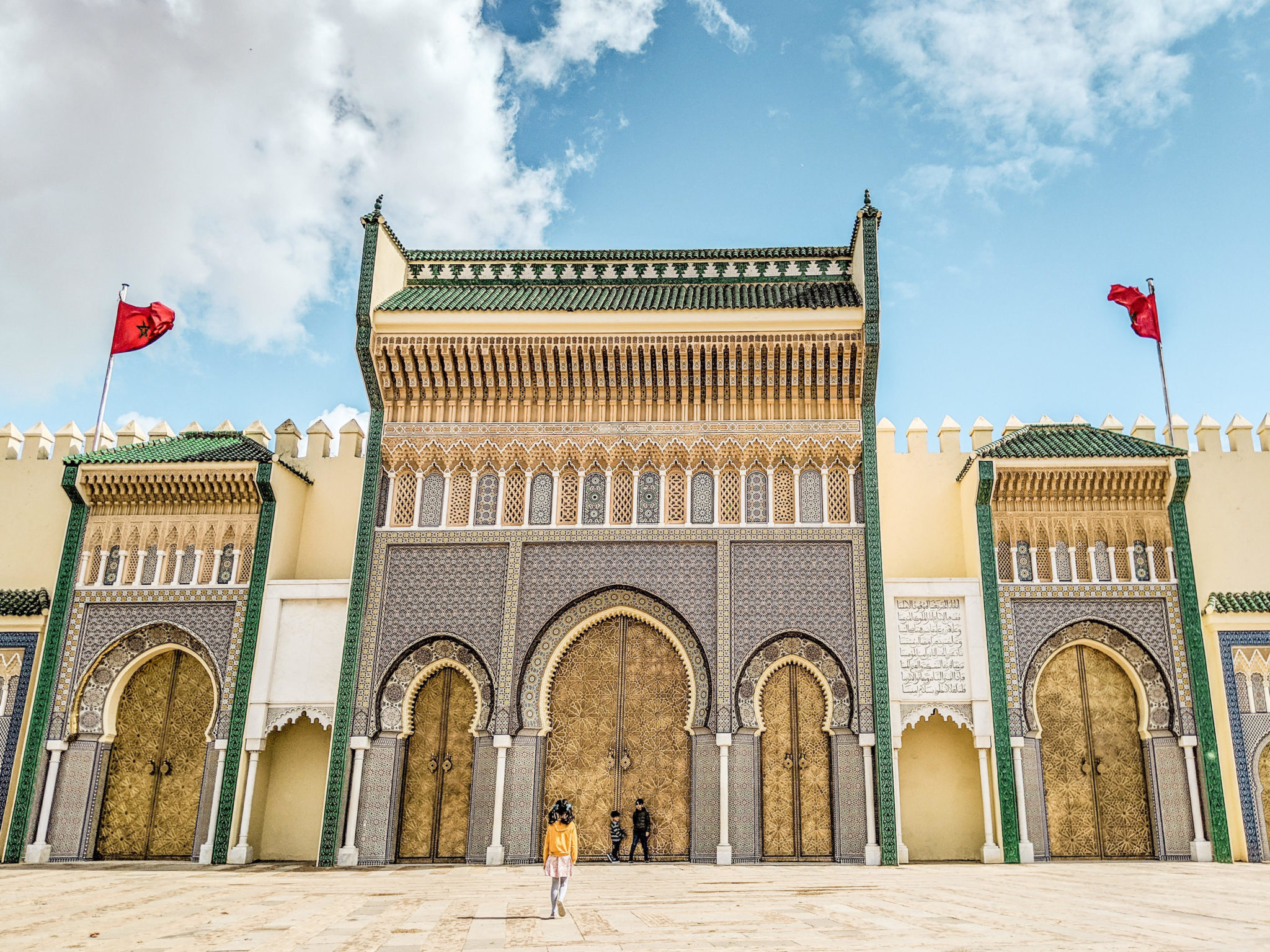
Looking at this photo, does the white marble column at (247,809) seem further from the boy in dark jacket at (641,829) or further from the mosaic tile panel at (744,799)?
the mosaic tile panel at (744,799)

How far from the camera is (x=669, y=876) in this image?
912 centimetres

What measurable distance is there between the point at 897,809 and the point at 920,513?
3616 mm

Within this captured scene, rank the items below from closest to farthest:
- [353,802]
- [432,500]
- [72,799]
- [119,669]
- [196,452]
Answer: [353,802] < [72,799] < [119,669] < [432,500] < [196,452]

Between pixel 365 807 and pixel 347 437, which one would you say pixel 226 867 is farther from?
pixel 347 437

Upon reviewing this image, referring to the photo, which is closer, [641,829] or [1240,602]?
[641,829]

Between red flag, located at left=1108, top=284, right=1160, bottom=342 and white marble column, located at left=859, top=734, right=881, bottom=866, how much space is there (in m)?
6.24

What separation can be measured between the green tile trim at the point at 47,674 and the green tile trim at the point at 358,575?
327 centimetres

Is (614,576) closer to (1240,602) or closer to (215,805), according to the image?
(215,805)

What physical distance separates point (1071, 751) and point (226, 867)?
9220mm

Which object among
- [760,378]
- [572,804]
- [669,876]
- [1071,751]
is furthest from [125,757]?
[1071,751]

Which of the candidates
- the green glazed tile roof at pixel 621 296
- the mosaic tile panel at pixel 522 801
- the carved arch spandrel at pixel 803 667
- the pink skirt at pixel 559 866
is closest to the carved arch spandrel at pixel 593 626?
the mosaic tile panel at pixel 522 801

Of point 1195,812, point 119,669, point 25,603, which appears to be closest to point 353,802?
point 119,669

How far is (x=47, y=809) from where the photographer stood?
1105 cm

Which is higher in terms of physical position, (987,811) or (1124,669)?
(1124,669)
